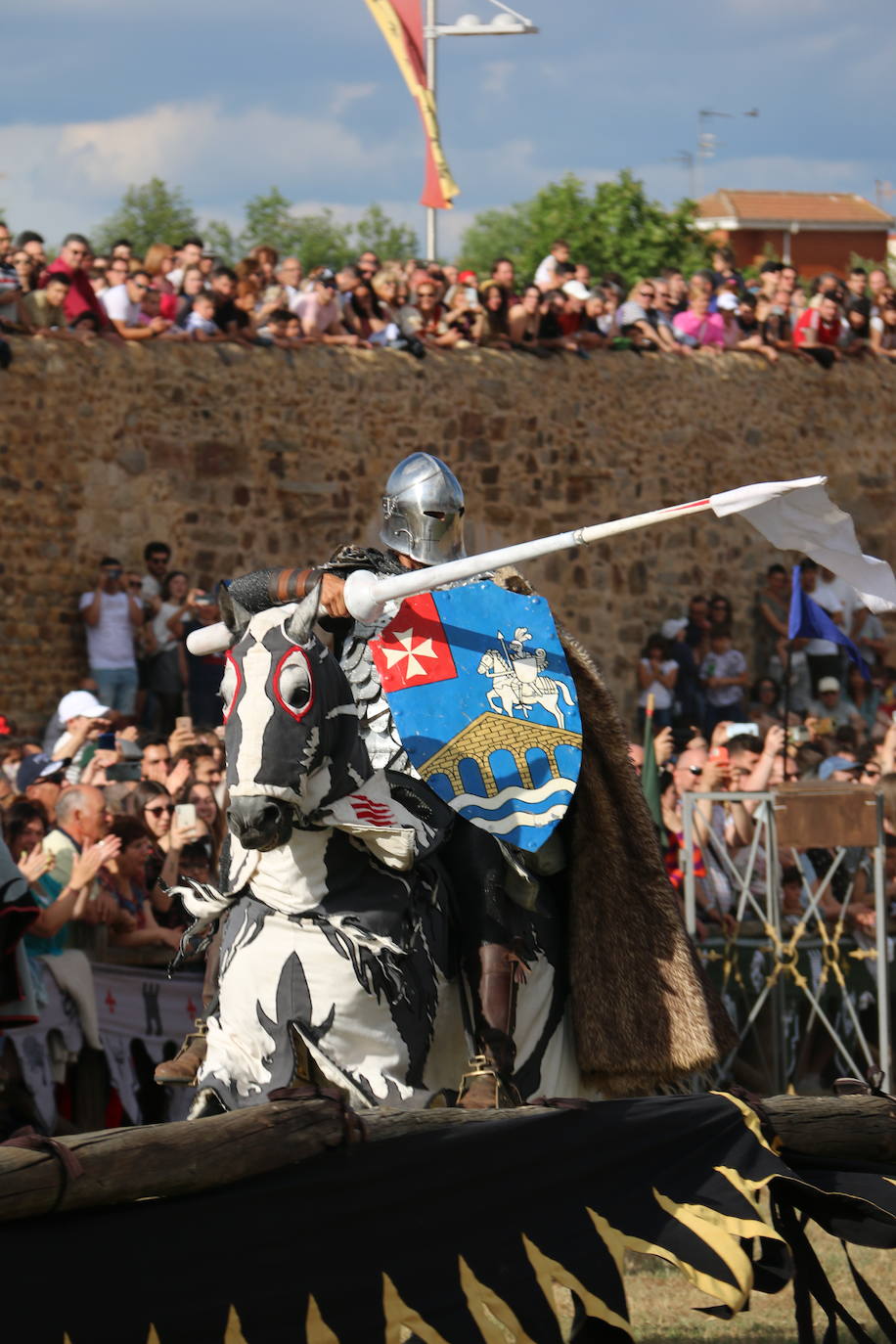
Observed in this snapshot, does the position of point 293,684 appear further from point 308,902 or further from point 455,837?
point 455,837

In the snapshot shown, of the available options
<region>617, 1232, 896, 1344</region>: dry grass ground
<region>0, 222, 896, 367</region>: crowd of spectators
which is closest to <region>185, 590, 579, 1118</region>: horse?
<region>617, 1232, 896, 1344</region>: dry grass ground

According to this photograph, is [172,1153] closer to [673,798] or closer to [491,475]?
[673,798]

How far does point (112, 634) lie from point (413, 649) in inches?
360

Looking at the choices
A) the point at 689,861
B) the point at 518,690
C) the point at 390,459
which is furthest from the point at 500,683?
the point at 390,459

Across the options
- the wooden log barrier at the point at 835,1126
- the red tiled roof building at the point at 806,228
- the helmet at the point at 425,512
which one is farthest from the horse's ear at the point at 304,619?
the red tiled roof building at the point at 806,228

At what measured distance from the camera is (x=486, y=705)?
18.9 feet

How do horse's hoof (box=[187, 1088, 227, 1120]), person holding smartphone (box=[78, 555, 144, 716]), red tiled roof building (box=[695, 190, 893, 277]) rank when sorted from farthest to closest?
1. red tiled roof building (box=[695, 190, 893, 277])
2. person holding smartphone (box=[78, 555, 144, 716])
3. horse's hoof (box=[187, 1088, 227, 1120])

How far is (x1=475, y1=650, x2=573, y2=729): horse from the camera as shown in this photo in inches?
229

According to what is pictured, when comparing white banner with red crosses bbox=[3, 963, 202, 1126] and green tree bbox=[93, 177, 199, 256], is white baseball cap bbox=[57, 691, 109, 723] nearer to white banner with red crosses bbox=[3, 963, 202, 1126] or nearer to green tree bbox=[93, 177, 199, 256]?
white banner with red crosses bbox=[3, 963, 202, 1126]

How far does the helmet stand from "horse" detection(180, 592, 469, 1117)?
98 cm

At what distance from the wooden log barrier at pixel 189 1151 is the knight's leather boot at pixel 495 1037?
523mm

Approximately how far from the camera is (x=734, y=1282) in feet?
15.2

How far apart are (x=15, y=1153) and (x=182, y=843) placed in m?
5.05

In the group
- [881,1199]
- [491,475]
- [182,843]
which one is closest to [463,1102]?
[881,1199]
